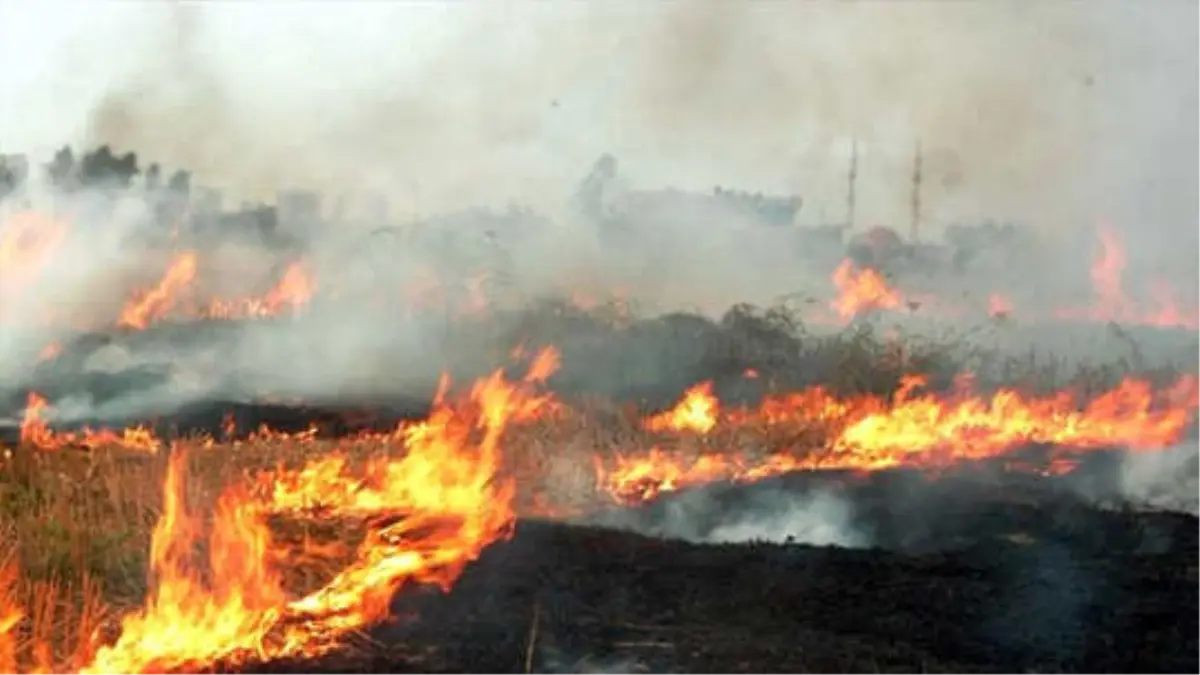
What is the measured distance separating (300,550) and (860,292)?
42.3 ft

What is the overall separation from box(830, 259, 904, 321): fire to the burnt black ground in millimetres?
10467

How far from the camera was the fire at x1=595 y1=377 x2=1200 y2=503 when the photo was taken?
12.0 meters

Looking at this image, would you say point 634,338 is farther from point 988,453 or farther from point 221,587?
point 221,587

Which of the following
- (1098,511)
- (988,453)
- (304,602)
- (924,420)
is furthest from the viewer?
(924,420)

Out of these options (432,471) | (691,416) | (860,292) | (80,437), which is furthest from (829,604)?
(860,292)

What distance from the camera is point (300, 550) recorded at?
28.8 feet

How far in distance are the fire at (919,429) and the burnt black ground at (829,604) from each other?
235 cm

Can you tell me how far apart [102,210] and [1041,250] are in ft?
41.8

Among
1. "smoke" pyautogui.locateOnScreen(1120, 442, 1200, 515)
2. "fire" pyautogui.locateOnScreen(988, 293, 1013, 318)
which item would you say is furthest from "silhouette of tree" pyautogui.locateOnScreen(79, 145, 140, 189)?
"smoke" pyautogui.locateOnScreen(1120, 442, 1200, 515)

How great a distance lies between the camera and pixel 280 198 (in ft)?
61.3

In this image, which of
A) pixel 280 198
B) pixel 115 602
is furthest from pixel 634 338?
pixel 115 602

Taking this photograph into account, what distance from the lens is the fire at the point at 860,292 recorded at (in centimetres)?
2003

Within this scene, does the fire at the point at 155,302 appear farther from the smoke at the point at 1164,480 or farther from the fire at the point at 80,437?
the smoke at the point at 1164,480

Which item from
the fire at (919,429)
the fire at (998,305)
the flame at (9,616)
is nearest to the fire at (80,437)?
the flame at (9,616)
